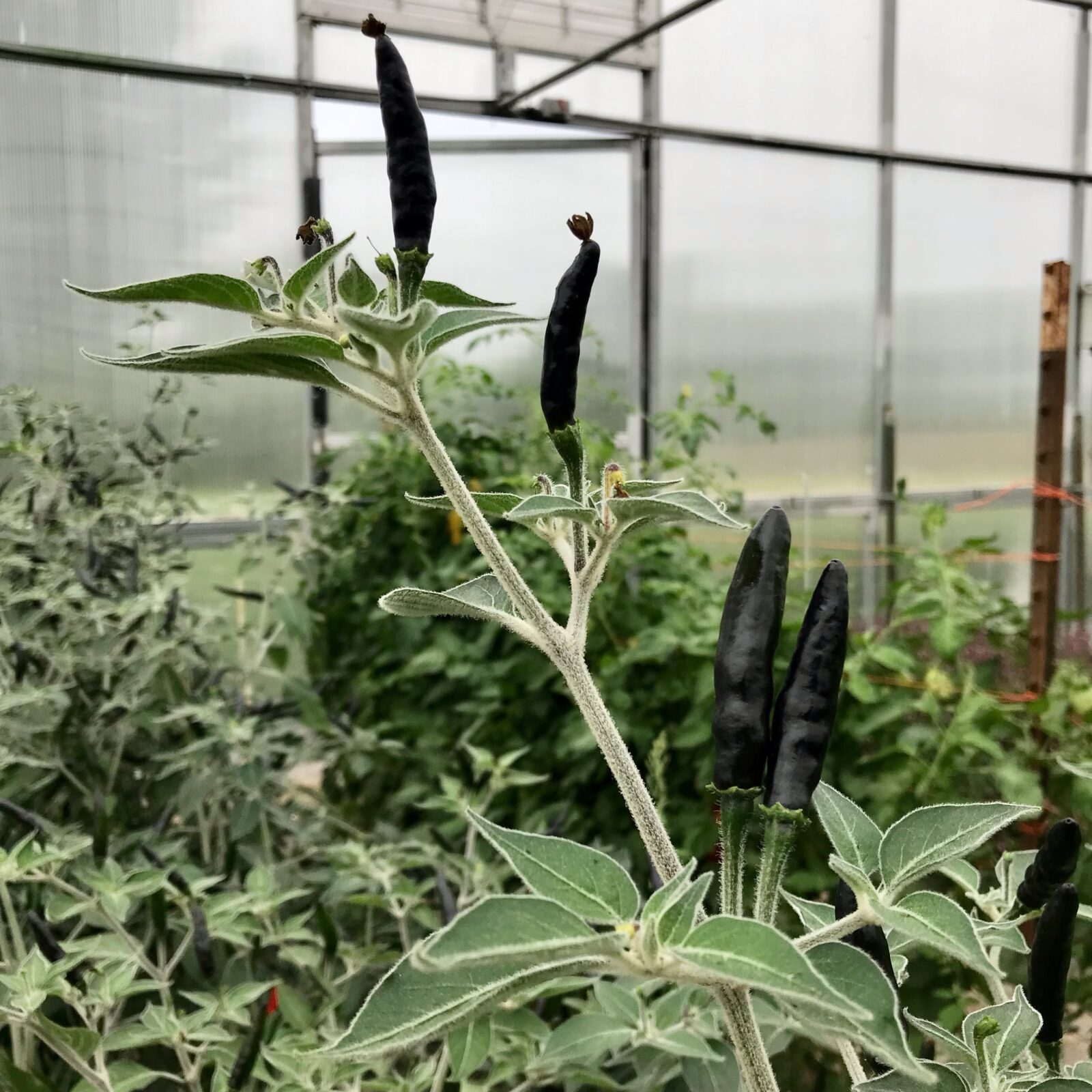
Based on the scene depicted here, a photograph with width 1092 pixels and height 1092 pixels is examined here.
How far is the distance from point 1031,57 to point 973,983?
3827 mm

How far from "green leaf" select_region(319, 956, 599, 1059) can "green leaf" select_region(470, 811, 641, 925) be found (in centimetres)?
2

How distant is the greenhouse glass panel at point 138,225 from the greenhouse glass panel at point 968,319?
225cm

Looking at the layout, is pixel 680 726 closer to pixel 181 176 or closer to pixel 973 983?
pixel 973 983

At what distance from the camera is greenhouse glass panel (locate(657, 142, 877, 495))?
3365 millimetres

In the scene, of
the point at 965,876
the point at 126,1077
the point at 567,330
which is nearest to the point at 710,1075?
the point at 965,876

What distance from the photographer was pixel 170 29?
258 cm

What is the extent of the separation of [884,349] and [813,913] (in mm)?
3428

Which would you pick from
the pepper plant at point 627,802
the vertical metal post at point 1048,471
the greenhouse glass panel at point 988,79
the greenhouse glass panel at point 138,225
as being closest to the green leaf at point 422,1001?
the pepper plant at point 627,802

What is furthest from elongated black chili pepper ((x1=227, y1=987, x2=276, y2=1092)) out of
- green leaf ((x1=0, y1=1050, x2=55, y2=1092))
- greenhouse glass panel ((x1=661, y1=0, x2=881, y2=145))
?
greenhouse glass panel ((x1=661, y1=0, x2=881, y2=145))

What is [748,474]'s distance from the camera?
3.44 m

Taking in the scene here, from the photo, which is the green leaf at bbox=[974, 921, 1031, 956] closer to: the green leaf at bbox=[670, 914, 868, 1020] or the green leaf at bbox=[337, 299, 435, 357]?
the green leaf at bbox=[670, 914, 868, 1020]

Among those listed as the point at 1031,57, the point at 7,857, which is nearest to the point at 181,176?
the point at 7,857

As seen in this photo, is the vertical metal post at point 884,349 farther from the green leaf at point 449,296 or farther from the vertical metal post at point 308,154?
the green leaf at point 449,296

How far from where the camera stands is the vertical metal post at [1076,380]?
3828 mm
